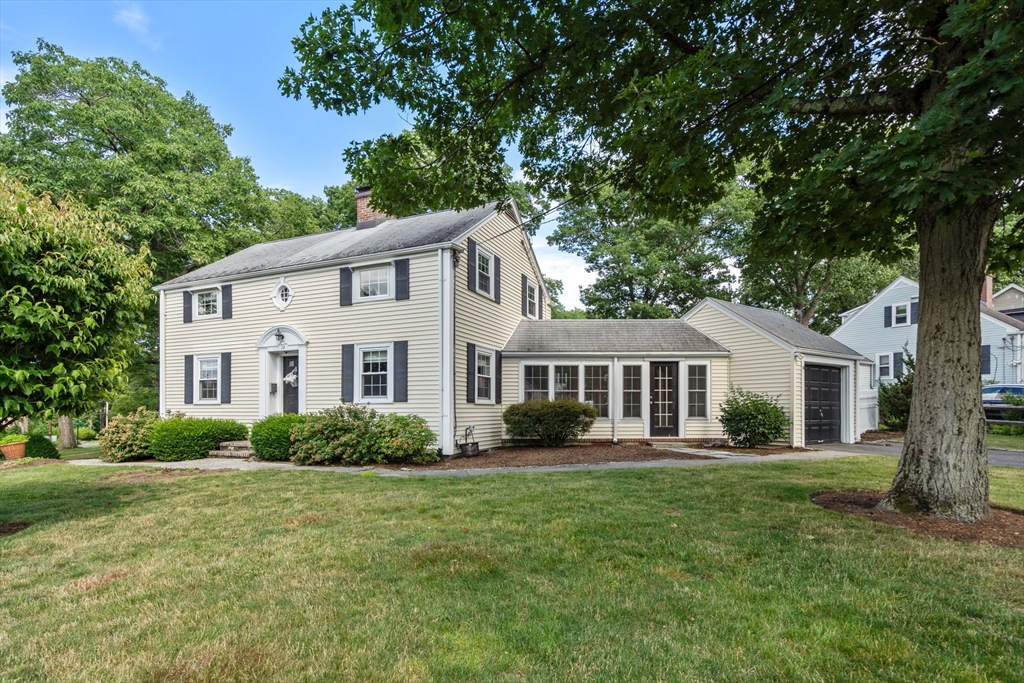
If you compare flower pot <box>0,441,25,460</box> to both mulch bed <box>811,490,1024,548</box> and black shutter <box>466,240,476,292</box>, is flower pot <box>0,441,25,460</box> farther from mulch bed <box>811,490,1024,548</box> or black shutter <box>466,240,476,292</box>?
mulch bed <box>811,490,1024,548</box>

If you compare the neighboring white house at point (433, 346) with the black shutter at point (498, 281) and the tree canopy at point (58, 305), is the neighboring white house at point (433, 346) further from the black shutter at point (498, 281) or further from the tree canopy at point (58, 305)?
the tree canopy at point (58, 305)

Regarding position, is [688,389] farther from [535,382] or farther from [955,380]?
[955,380]

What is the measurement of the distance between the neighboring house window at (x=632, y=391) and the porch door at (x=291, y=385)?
8.78 m

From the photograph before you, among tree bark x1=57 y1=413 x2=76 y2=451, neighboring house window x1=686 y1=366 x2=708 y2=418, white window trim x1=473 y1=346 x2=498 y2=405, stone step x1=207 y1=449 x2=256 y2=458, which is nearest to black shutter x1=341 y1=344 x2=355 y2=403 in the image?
stone step x1=207 y1=449 x2=256 y2=458

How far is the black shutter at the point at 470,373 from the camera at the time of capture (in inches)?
482

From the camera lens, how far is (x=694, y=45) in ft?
19.3

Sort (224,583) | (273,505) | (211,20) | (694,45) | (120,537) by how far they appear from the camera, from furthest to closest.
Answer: (211,20) < (273,505) < (694,45) < (120,537) < (224,583)

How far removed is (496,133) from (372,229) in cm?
940

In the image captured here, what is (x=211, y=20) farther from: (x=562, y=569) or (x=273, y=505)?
(x=562, y=569)

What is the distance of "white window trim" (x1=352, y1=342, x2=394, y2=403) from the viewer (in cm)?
1208

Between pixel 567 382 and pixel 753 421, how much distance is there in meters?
4.78

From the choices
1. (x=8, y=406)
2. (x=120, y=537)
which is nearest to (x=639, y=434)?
(x=120, y=537)

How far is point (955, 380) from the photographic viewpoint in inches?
209

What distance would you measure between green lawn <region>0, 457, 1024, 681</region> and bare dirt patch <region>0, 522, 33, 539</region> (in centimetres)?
24
